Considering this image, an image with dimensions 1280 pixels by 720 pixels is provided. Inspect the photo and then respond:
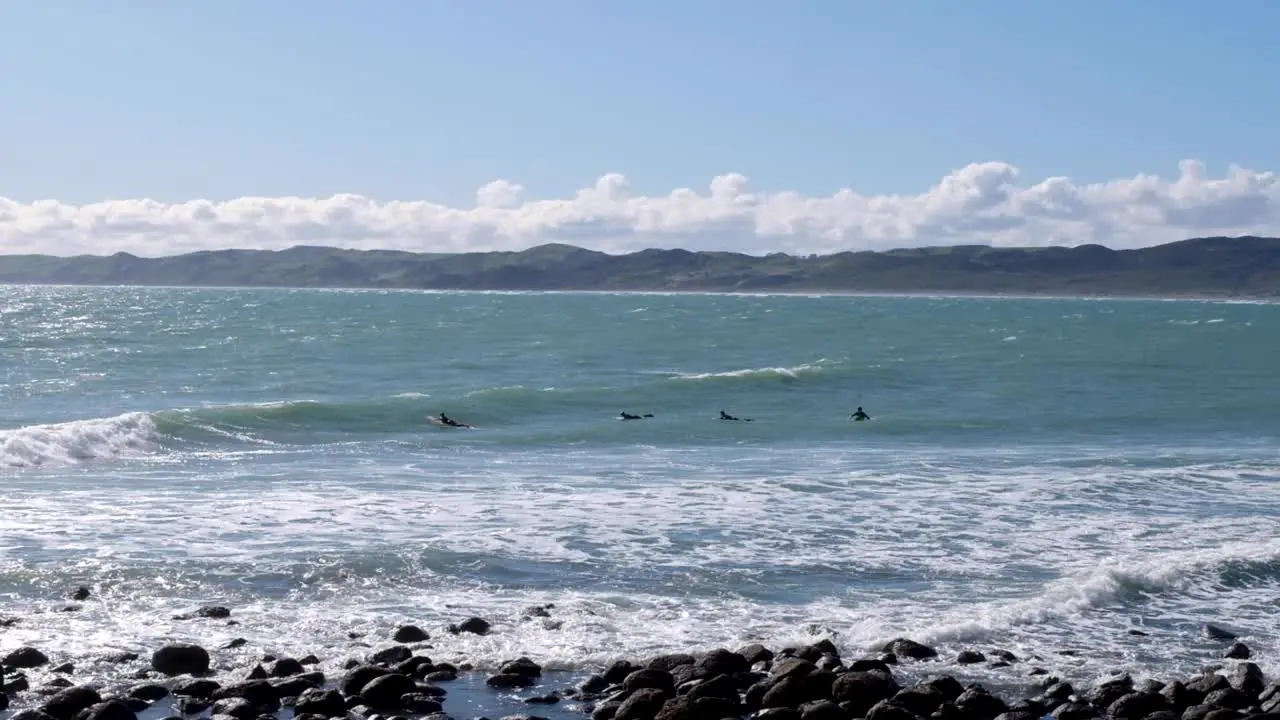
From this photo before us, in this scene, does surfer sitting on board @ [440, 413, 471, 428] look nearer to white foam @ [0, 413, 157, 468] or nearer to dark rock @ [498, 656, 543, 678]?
white foam @ [0, 413, 157, 468]

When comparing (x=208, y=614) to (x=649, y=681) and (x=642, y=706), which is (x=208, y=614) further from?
(x=642, y=706)

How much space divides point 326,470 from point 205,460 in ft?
10.4

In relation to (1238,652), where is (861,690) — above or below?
above

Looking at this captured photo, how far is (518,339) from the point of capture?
7156 centimetres

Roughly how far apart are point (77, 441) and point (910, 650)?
20941 millimetres

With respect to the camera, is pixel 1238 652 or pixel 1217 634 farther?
A: pixel 1217 634

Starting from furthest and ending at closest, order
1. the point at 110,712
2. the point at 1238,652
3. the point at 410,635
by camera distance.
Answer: the point at 410,635
the point at 1238,652
the point at 110,712

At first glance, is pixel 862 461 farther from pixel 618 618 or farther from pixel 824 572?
pixel 618 618

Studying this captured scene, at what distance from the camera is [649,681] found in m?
12.1

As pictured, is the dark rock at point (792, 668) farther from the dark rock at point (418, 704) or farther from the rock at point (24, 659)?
the rock at point (24, 659)

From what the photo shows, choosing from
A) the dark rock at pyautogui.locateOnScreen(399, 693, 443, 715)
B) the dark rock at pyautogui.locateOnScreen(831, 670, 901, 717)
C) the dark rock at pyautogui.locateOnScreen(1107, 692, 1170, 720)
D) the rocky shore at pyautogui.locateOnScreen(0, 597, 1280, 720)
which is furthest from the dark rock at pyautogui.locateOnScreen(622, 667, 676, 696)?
the dark rock at pyautogui.locateOnScreen(1107, 692, 1170, 720)

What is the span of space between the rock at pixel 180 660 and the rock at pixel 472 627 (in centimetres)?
243

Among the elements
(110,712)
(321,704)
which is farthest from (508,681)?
(110,712)

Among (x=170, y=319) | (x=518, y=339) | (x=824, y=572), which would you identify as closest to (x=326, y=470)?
(x=824, y=572)
